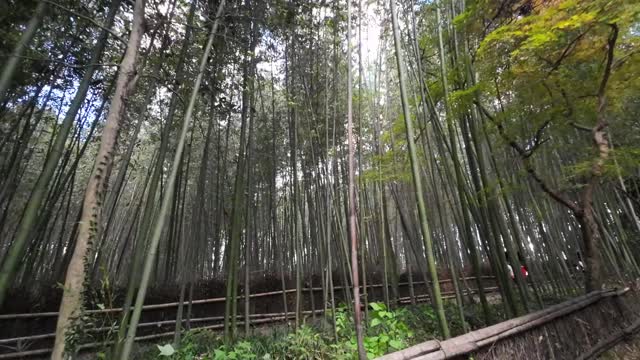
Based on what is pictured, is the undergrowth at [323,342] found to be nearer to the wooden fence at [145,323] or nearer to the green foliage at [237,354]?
the green foliage at [237,354]

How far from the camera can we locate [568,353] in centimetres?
236

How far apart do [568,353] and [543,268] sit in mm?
3831

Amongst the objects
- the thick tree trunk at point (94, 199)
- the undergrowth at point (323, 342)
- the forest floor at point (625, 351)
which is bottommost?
the forest floor at point (625, 351)

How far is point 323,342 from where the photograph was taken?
9.77 feet

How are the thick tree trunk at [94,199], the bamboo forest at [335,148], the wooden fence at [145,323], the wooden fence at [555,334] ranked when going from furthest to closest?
the wooden fence at [145,323] < the bamboo forest at [335,148] < the wooden fence at [555,334] < the thick tree trunk at [94,199]

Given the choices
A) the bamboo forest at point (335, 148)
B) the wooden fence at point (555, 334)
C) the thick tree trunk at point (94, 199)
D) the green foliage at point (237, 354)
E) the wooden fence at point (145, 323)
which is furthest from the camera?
the wooden fence at point (145, 323)

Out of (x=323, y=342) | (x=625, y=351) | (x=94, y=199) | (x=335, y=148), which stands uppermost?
(x=335, y=148)

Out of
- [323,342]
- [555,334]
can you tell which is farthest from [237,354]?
[555,334]

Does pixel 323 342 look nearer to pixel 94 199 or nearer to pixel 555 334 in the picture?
pixel 555 334

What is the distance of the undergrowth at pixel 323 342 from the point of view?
8.10ft

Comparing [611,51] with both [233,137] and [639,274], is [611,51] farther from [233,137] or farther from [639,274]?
[233,137]

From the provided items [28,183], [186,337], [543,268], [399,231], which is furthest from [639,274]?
[28,183]

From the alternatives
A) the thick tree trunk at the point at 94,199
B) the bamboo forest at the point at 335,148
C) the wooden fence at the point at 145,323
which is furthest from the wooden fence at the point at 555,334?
the wooden fence at the point at 145,323

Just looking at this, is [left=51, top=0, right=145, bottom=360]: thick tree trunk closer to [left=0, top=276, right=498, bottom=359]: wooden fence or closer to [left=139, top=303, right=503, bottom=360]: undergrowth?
[left=139, top=303, right=503, bottom=360]: undergrowth
